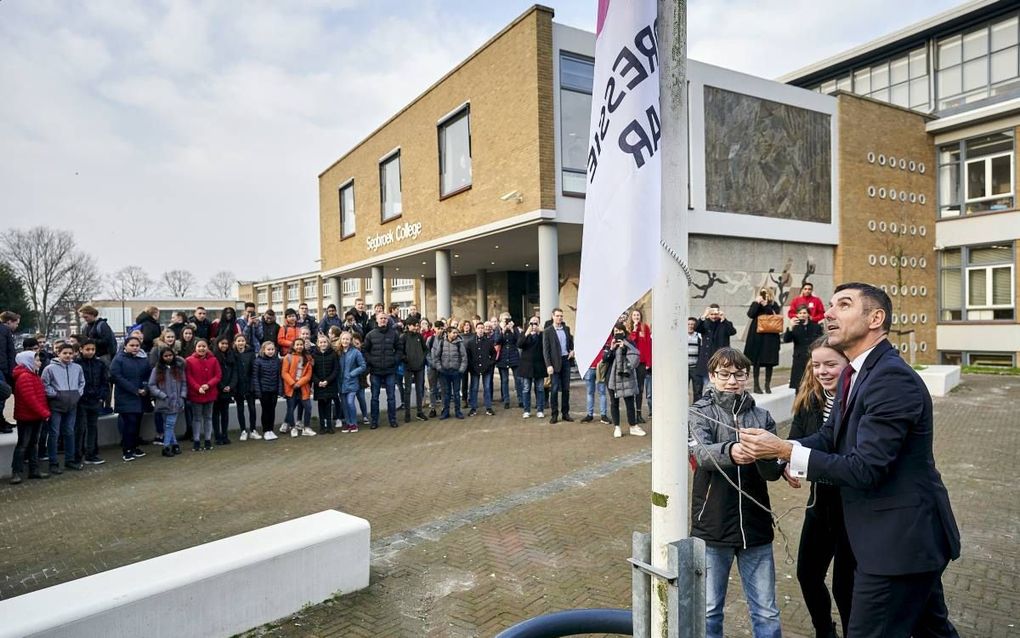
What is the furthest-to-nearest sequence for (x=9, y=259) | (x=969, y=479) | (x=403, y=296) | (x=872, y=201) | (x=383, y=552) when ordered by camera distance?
1. (x=403, y=296)
2. (x=9, y=259)
3. (x=872, y=201)
4. (x=969, y=479)
5. (x=383, y=552)

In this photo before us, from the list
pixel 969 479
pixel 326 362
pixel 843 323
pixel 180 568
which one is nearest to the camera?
pixel 843 323

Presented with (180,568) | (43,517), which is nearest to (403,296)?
(43,517)

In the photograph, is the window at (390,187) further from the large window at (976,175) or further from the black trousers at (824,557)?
the large window at (976,175)

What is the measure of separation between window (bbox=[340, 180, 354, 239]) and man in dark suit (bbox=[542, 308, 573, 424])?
1954 centimetres

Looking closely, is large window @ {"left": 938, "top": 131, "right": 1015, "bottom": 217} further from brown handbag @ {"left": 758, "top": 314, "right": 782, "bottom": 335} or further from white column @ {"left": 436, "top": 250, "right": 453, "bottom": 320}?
white column @ {"left": 436, "top": 250, "right": 453, "bottom": 320}

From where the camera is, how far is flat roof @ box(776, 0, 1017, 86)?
25.2 m

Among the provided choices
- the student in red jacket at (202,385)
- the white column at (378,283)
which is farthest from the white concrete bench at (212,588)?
the white column at (378,283)

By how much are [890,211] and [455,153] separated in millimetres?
17439

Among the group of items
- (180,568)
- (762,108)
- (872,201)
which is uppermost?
(762,108)

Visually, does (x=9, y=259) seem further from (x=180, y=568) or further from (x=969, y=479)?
(x=969, y=479)

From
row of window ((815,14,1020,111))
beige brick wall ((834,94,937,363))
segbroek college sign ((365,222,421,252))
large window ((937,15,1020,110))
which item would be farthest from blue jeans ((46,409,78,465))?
large window ((937,15,1020,110))

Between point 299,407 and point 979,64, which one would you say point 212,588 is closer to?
point 299,407

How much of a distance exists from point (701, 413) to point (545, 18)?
15.1 m

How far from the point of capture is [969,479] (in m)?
6.85
